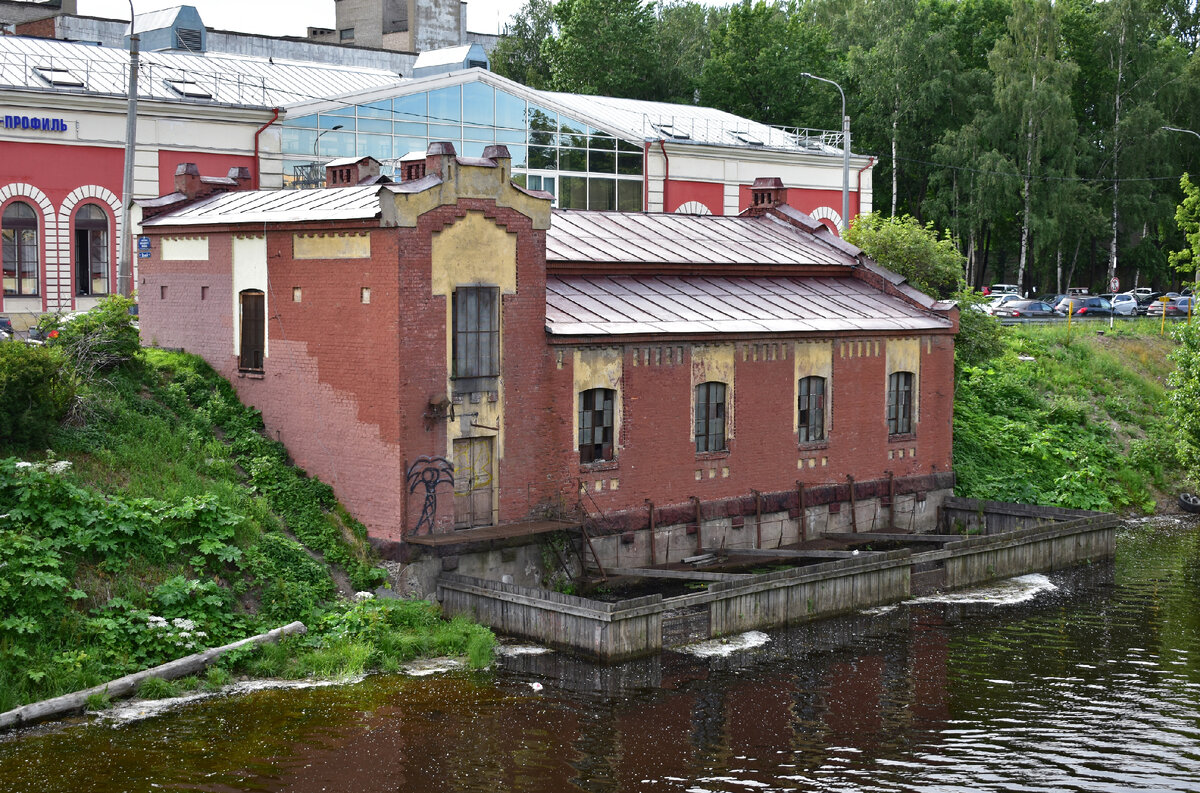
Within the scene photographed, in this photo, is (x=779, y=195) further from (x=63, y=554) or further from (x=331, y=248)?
(x=63, y=554)

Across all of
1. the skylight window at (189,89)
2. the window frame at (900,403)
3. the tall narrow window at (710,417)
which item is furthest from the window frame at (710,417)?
the skylight window at (189,89)

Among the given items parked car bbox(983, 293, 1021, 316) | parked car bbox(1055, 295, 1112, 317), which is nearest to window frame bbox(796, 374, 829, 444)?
parked car bbox(983, 293, 1021, 316)

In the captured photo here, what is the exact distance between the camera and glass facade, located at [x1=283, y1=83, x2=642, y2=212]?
40.9 metres

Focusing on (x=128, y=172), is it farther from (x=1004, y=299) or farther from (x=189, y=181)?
(x=1004, y=299)

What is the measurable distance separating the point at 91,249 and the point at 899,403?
72.5ft

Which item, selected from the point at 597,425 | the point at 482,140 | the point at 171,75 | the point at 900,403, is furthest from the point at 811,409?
the point at 171,75

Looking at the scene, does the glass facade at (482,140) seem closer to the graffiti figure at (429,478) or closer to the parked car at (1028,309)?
the graffiti figure at (429,478)

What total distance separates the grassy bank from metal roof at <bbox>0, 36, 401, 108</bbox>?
20.2 meters

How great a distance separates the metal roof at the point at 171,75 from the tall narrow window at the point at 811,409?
18.3 meters

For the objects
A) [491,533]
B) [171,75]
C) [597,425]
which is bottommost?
[491,533]

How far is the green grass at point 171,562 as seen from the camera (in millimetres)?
18391

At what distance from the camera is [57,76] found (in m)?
37.9

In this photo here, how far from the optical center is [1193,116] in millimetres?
68062

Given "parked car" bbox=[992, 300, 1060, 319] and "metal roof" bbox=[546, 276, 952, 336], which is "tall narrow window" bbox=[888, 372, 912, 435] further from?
"parked car" bbox=[992, 300, 1060, 319]
